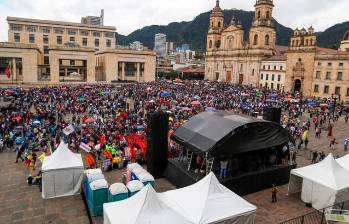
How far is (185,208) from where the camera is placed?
922 cm

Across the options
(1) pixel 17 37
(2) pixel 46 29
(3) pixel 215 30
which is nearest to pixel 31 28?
(2) pixel 46 29

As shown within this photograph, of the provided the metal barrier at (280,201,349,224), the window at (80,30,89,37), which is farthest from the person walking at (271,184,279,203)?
the window at (80,30,89,37)

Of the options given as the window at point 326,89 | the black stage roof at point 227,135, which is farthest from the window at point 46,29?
the black stage roof at point 227,135

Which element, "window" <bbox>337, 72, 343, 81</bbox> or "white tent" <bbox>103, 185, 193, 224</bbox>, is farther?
"window" <bbox>337, 72, 343, 81</bbox>

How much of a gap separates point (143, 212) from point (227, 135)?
558cm

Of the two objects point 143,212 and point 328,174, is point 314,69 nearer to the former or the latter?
point 328,174

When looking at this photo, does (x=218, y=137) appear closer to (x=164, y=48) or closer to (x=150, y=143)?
(x=150, y=143)

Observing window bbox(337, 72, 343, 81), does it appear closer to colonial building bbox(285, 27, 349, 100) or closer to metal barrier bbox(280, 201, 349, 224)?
colonial building bbox(285, 27, 349, 100)

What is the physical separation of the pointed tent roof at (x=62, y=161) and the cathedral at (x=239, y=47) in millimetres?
61867

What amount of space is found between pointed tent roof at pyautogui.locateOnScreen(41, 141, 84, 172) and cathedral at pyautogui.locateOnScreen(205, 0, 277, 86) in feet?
203

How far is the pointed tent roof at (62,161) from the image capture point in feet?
42.3

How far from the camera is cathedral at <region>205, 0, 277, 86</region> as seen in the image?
69.2m

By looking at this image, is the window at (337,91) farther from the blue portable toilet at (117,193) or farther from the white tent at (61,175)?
the blue portable toilet at (117,193)

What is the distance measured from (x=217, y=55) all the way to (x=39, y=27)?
50808 mm
